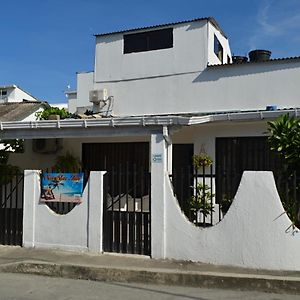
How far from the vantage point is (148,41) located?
15508mm

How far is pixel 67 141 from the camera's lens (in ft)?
42.6

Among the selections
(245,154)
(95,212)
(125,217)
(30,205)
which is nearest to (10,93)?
(245,154)

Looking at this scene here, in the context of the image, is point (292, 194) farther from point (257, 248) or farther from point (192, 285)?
point (192, 285)

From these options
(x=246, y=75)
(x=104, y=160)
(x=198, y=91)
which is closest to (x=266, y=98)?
(x=246, y=75)

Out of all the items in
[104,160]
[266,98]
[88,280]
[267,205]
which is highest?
[266,98]

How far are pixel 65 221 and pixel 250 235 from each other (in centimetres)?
350

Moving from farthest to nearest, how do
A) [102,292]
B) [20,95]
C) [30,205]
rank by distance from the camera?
[20,95], [30,205], [102,292]

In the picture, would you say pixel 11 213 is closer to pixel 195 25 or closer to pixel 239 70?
pixel 239 70

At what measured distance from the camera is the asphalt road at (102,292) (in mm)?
6137

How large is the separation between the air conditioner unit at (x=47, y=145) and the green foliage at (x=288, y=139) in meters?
7.25

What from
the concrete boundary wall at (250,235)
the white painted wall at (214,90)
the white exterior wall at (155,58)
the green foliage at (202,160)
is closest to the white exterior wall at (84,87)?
the white exterior wall at (155,58)

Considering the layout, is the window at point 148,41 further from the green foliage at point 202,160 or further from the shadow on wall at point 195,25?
the green foliage at point 202,160

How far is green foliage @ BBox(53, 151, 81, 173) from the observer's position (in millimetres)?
12356

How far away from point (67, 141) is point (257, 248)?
24.4 feet
